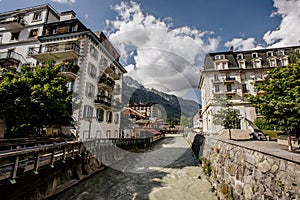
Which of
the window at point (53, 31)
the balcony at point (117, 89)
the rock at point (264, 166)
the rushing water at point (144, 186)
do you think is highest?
the window at point (53, 31)

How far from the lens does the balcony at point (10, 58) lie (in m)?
21.0

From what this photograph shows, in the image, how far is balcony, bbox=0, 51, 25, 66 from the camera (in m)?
21.0

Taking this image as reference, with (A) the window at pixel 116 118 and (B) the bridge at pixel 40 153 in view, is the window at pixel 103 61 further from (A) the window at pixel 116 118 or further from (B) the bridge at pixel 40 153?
(B) the bridge at pixel 40 153

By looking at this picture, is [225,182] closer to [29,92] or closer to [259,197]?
[259,197]

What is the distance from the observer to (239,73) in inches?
1257

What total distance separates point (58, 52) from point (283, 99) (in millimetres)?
21545

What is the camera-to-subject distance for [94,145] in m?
12.0

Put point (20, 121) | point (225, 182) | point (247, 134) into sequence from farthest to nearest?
point (247, 134)
point (20, 121)
point (225, 182)

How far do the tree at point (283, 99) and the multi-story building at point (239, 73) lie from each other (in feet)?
66.7

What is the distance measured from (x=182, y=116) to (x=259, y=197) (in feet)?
334

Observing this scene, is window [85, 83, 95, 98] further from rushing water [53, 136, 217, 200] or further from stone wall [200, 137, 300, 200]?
stone wall [200, 137, 300, 200]

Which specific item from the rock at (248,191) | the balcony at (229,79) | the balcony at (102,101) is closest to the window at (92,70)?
the balcony at (102,101)

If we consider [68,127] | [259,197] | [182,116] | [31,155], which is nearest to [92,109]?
[68,127]

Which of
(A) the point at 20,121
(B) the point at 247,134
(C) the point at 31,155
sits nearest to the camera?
(C) the point at 31,155
